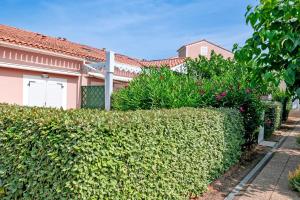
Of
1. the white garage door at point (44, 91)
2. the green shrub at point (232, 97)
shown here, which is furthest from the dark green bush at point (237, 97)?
the white garage door at point (44, 91)

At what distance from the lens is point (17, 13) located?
41.8ft

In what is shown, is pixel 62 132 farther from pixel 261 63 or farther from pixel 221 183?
pixel 221 183

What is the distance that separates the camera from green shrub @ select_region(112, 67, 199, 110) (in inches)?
319

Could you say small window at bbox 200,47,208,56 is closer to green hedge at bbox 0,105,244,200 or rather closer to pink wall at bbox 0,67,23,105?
pink wall at bbox 0,67,23,105

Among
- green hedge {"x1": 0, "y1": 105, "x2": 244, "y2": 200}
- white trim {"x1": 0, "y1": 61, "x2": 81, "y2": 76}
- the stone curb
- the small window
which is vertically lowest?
the stone curb

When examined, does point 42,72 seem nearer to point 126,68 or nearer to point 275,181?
point 126,68

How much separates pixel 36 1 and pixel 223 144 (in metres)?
9.76

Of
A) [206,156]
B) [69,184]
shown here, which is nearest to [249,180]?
[206,156]

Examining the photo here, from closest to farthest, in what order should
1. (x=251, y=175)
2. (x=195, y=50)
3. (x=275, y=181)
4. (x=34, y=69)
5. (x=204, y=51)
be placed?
1. (x=275, y=181)
2. (x=251, y=175)
3. (x=34, y=69)
4. (x=195, y=50)
5. (x=204, y=51)

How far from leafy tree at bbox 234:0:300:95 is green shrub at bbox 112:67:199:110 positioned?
2558 mm

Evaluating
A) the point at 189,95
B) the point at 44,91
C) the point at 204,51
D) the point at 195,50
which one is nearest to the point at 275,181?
the point at 189,95

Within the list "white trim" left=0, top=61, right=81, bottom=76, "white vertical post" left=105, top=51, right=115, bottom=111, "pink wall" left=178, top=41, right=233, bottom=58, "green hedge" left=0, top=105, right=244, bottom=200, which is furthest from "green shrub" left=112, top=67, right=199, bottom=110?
"pink wall" left=178, top=41, right=233, bottom=58

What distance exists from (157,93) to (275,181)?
3.90m

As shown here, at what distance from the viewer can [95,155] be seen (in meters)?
3.08
